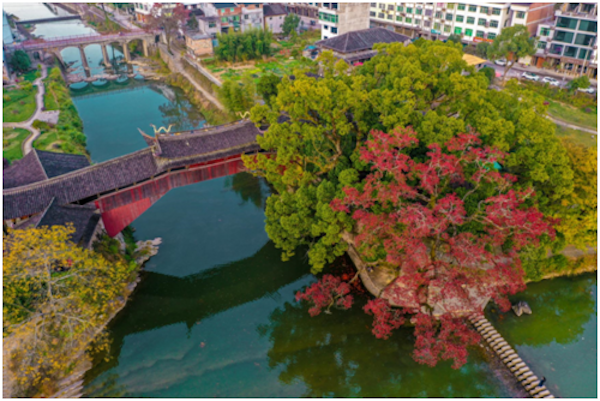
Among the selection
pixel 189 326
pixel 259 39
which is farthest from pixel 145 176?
pixel 259 39

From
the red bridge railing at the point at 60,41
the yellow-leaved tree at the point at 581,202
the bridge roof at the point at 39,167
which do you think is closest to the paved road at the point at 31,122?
the red bridge railing at the point at 60,41

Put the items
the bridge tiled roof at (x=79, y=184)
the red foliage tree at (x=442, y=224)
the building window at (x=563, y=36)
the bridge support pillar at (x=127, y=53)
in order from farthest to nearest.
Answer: the bridge support pillar at (x=127, y=53) → the building window at (x=563, y=36) → the bridge tiled roof at (x=79, y=184) → the red foliage tree at (x=442, y=224)

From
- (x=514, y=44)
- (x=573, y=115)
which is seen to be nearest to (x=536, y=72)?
(x=514, y=44)

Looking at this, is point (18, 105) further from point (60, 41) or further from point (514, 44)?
point (514, 44)

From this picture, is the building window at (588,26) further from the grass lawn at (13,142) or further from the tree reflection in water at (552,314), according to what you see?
the grass lawn at (13,142)

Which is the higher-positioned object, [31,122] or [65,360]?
[31,122]

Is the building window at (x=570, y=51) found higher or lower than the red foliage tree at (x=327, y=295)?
higher

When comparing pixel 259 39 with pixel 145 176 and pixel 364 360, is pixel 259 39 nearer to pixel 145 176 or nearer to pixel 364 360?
pixel 145 176
